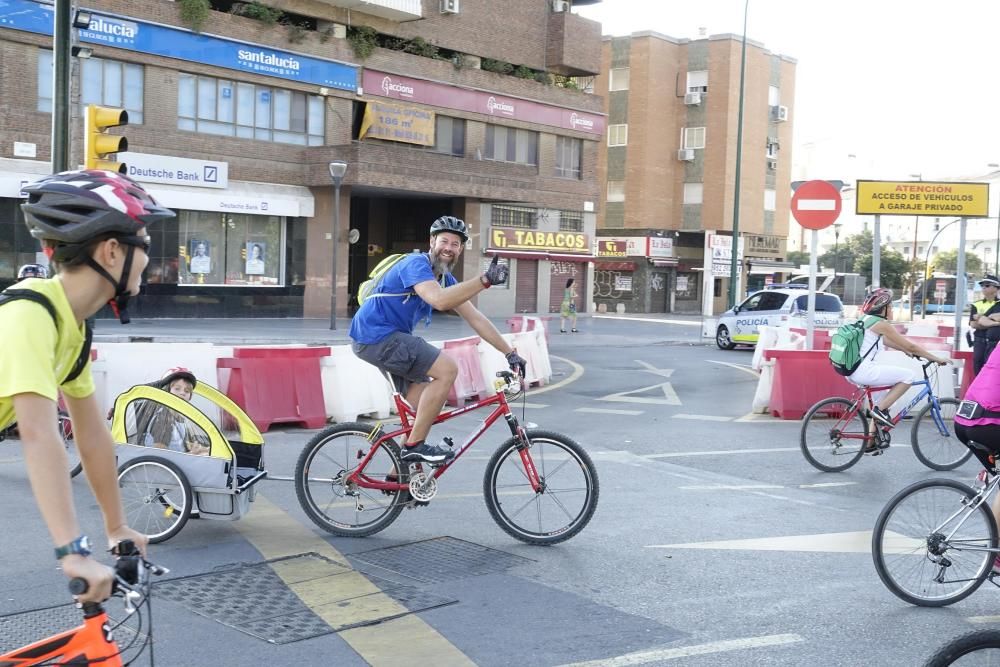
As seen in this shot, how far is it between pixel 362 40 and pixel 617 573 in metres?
31.7

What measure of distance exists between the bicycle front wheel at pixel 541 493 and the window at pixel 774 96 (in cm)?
5923

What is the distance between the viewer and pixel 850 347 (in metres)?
9.19

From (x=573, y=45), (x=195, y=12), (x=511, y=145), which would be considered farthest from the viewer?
(x=573, y=45)

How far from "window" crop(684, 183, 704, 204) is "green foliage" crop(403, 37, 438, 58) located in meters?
24.9

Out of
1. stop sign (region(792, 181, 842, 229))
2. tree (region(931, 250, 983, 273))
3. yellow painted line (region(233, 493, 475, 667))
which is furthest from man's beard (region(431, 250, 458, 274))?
tree (region(931, 250, 983, 273))

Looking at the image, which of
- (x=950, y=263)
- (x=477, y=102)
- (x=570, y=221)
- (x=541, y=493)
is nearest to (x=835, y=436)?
(x=541, y=493)

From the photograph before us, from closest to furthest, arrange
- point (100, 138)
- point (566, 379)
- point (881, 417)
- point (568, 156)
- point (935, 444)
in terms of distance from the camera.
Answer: point (881, 417) → point (935, 444) → point (100, 138) → point (566, 379) → point (568, 156)

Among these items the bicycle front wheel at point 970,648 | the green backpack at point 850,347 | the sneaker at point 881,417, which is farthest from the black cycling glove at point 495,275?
the sneaker at point 881,417

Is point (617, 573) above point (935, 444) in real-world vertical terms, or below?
below

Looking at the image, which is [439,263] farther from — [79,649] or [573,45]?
[573,45]

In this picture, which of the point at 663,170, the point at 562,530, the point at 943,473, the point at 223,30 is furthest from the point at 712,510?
the point at 663,170

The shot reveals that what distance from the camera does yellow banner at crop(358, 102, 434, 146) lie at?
35.3 meters

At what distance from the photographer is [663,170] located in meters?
58.9

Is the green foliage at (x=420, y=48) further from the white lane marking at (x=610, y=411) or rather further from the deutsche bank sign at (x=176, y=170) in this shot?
the white lane marking at (x=610, y=411)
